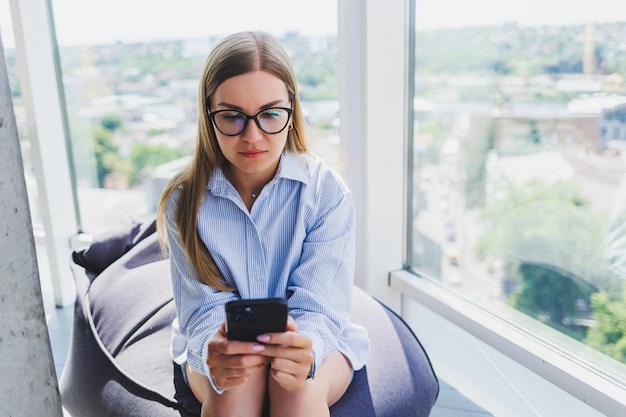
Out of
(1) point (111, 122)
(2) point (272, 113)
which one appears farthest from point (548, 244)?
(1) point (111, 122)

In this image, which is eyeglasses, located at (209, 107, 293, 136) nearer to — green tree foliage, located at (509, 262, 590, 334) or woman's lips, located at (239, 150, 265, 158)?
woman's lips, located at (239, 150, 265, 158)

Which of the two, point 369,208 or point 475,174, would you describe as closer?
point 475,174

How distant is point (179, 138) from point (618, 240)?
226cm

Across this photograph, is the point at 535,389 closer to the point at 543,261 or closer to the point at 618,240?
the point at 543,261

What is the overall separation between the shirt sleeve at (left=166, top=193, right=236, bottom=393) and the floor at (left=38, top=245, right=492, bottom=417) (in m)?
1.02

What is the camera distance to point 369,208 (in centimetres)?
245

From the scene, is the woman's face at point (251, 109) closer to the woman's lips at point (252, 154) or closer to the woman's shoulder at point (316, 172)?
the woman's lips at point (252, 154)

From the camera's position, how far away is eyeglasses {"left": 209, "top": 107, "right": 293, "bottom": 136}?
140 centimetres

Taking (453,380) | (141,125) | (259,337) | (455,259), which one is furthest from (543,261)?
(141,125)

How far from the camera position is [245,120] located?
4.58 ft

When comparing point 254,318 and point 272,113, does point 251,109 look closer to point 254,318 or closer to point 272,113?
point 272,113

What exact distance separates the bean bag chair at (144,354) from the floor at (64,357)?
0.37m

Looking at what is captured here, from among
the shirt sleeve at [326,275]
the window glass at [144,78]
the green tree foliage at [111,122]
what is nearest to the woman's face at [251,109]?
the shirt sleeve at [326,275]

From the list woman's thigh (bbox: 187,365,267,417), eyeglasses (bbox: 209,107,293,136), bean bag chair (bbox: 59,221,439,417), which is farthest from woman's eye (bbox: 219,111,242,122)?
bean bag chair (bbox: 59,221,439,417)
